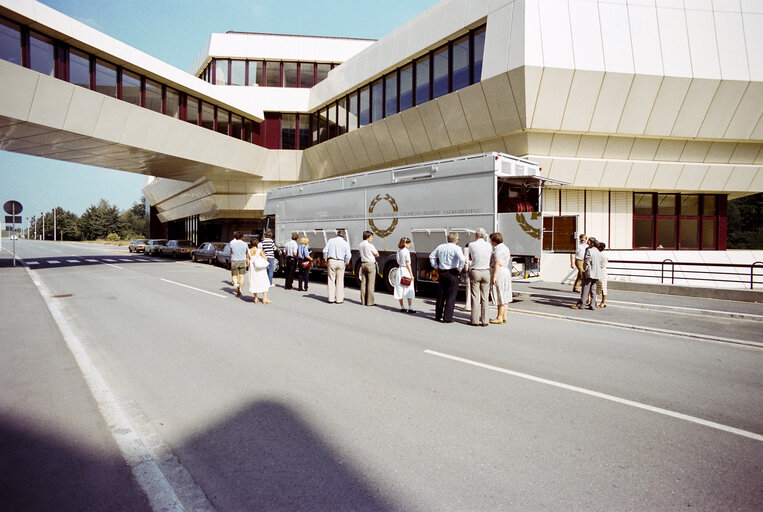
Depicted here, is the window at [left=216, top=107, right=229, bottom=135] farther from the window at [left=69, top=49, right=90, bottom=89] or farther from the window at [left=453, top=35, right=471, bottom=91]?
the window at [left=453, top=35, right=471, bottom=91]

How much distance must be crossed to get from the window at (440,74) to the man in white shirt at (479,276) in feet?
43.6

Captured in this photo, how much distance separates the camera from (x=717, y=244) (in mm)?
20938

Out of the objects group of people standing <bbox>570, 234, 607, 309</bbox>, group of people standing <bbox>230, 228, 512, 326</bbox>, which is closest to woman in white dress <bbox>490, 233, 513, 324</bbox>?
group of people standing <bbox>230, 228, 512, 326</bbox>

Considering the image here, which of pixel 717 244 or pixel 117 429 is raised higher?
pixel 717 244

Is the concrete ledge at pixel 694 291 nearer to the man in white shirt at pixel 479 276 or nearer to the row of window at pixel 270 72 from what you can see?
the man in white shirt at pixel 479 276

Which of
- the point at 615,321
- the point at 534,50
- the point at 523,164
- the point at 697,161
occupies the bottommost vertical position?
the point at 615,321

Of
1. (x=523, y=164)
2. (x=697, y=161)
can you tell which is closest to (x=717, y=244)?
(x=697, y=161)

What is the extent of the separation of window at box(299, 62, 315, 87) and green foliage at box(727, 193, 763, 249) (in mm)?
41445

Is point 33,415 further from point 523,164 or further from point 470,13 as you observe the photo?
point 470,13

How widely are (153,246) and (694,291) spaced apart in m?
38.3

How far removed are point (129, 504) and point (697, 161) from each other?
76.2 feet

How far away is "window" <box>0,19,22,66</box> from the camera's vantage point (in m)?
16.1

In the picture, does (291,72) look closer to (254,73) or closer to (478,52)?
(254,73)

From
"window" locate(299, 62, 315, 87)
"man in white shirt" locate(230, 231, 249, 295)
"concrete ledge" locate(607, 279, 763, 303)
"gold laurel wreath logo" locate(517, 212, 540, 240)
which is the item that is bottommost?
"concrete ledge" locate(607, 279, 763, 303)
